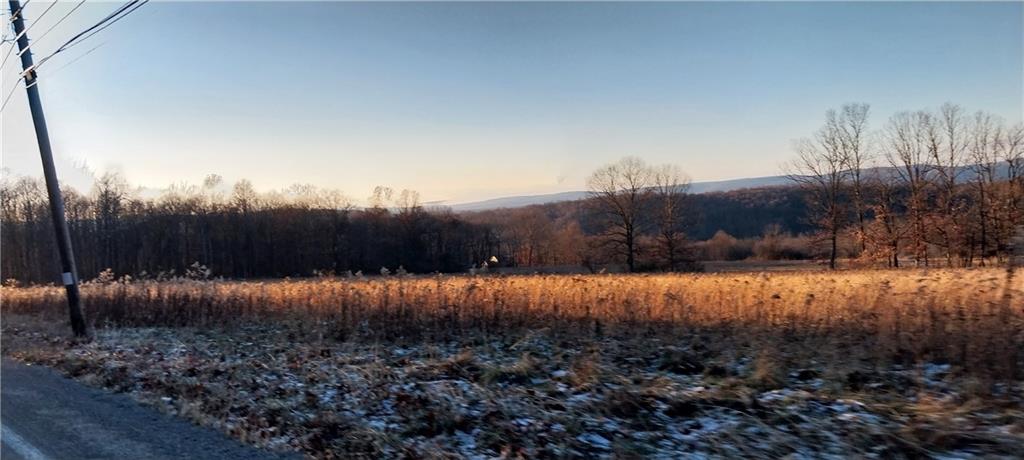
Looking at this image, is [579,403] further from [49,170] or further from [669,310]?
[49,170]

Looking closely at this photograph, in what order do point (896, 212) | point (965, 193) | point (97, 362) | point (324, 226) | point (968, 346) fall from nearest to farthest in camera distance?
point (968, 346), point (97, 362), point (965, 193), point (896, 212), point (324, 226)

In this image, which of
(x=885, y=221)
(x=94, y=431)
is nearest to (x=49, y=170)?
(x=94, y=431)

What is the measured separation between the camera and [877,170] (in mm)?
50062

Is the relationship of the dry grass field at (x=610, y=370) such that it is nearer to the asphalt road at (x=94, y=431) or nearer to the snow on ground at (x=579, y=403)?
the snow on ground at (x=579, y=403)

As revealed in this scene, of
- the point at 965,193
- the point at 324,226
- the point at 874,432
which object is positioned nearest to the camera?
the point at 874,432

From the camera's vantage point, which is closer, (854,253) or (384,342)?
(384,342)

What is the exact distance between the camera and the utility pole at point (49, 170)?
546 inches

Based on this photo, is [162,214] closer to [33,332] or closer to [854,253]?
[33,332]

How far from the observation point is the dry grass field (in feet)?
18.2

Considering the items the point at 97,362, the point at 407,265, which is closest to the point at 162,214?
the point at 407,265

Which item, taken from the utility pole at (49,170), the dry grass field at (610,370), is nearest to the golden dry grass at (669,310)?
the dry grass field at (610,370)

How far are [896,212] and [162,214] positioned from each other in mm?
68282

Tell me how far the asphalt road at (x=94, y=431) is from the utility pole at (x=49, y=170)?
6299 mm

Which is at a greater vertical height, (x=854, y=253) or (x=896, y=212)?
(x=896, y=212)
